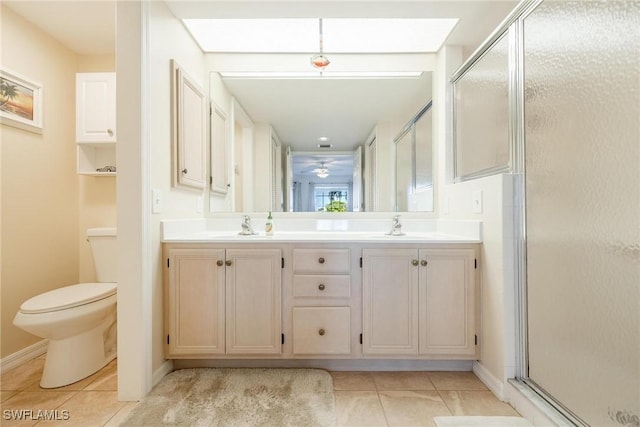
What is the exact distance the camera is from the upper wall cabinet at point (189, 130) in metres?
1.92

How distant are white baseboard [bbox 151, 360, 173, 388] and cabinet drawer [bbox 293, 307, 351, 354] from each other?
0.76m

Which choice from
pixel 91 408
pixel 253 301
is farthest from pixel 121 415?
pixel 253 301

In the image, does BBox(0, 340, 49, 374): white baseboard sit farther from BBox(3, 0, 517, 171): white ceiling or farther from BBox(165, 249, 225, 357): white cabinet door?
BBox(3, 0, 517, 171): white ceiling

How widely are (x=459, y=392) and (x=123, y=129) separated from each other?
2.22 metres

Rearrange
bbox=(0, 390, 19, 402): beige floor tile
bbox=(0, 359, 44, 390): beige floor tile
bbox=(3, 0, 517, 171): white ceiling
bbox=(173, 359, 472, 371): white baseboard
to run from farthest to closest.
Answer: bbox=(3, 0, 517, 171): white ceiling → bbox=(173, 359, 472, 371): white baseboard → bbox=(0, 359, 44, 390): beige floor tile → bbox=(0, 390, 19, 402): beige floor tile

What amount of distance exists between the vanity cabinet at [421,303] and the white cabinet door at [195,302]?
2.78ft

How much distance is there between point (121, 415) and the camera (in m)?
1.48

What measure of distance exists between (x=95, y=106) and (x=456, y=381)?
294 cm

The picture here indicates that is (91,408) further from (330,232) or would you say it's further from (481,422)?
(481,422)

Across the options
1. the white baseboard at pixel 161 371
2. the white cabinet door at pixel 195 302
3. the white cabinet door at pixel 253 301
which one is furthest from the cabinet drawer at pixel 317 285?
the white baseboard at pixel 161 371

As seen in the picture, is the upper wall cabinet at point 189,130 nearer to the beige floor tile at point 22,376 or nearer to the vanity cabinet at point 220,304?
the vanity cabinet at point 220,304

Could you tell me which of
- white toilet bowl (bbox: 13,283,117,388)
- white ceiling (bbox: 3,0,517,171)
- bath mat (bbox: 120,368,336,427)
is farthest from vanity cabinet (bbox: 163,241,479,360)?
white ceiling (bbox: 3,0,517,171)

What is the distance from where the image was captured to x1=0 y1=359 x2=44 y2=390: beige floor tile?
176 cm

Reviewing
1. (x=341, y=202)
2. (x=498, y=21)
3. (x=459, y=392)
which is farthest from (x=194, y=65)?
(x=459, y=392)
